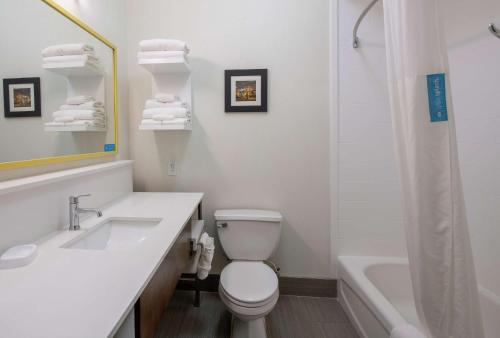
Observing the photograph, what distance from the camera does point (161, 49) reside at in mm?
1649

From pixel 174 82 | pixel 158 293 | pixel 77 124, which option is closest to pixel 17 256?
pixel 158 293

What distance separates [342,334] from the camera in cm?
162

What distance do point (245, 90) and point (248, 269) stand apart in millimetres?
1286

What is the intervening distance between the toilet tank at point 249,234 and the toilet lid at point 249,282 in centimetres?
10

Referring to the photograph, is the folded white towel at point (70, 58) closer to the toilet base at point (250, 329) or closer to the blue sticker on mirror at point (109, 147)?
the blue sticker on mirror at point (109, 147)

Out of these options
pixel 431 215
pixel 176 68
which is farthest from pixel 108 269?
pixel 176 68

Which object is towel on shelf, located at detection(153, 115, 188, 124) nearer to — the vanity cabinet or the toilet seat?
the vanity cabinet

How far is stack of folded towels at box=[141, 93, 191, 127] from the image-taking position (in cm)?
168

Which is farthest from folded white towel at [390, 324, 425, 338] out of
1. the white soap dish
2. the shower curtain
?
the white soap dish

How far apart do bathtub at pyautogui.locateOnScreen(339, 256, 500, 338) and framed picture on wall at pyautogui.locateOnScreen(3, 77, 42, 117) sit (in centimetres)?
188

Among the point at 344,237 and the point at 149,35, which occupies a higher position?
the point at 149,35

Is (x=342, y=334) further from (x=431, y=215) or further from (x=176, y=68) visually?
(x=176, y=68)

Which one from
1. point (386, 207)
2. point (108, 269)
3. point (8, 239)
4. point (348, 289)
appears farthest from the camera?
point (386, 207)

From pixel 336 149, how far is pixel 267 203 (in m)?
0.67
